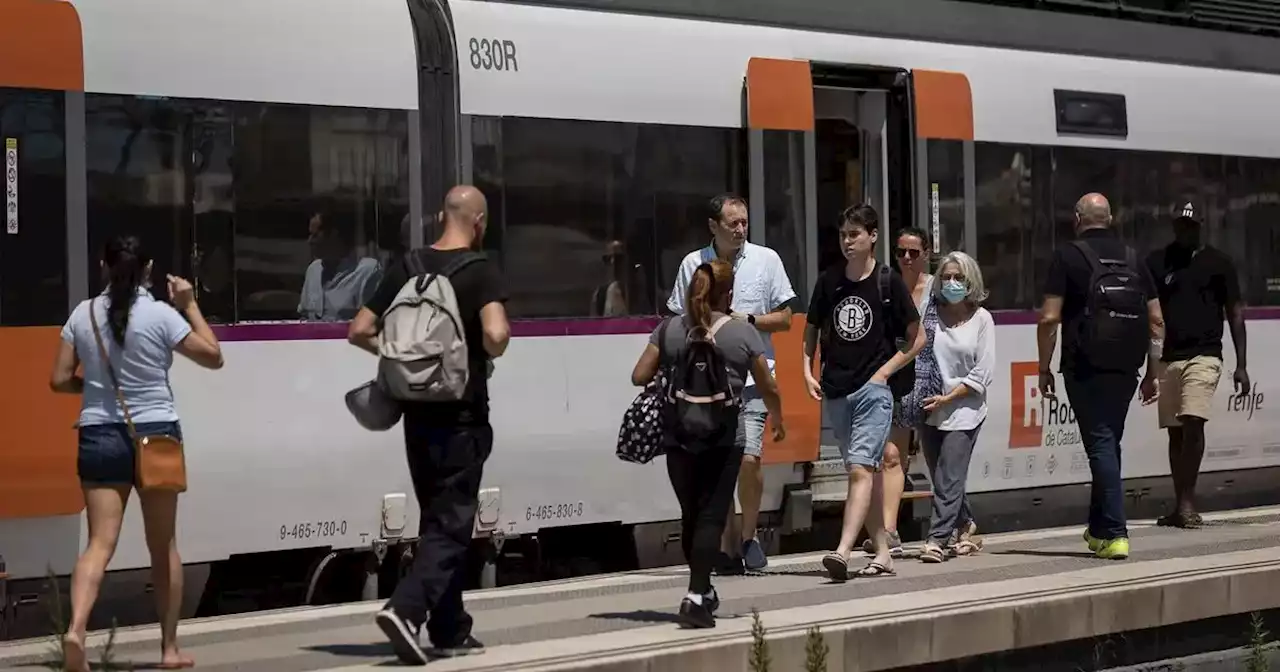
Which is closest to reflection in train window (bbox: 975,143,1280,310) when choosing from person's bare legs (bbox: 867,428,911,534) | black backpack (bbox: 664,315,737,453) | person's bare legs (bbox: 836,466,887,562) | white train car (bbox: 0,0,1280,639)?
white train car (bbox: 0,0,1280,639)

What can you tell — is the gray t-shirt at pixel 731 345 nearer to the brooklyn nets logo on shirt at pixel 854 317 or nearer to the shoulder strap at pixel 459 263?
the shoulder strap at pixel 459 263

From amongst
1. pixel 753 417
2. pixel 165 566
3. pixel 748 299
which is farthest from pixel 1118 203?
pixel 165 566

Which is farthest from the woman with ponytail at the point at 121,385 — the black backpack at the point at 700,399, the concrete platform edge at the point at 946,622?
the black backpack at the point at 700,399

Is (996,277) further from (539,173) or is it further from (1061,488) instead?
(539,173)

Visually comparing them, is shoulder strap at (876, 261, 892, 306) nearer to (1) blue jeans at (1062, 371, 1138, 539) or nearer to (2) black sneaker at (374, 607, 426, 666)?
(1) blue jeans at (1062, 371, 1138, 539)

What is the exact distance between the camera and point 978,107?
43.7ft

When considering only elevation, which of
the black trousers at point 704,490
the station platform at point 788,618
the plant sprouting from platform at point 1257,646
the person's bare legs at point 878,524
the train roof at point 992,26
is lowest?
the plant sprouting from platform at point 1257,646

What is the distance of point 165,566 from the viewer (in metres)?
7.60

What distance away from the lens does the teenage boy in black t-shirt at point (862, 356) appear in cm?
989

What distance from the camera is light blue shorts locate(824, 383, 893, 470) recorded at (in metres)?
9.88

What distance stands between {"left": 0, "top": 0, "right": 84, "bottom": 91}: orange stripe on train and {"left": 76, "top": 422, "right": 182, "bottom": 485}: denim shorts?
7.88 ft

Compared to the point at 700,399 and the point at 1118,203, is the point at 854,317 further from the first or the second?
the point at 1118,203

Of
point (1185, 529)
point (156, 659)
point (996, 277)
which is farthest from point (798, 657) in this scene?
point (996, 277)

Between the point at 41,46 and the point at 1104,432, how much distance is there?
5.44 metres
